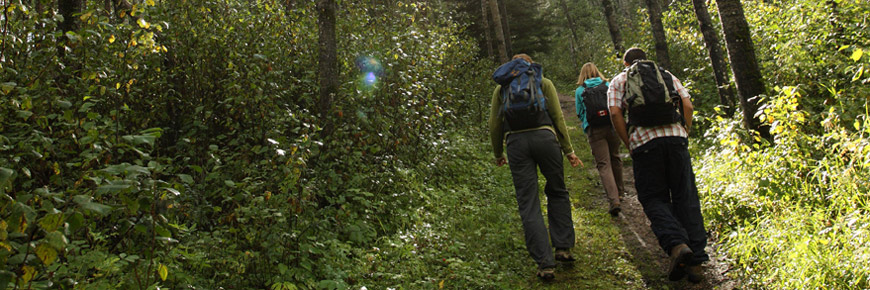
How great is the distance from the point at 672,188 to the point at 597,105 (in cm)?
238

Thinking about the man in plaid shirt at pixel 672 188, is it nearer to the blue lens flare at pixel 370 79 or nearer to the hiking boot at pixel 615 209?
the hiking boot at pixel 615 209

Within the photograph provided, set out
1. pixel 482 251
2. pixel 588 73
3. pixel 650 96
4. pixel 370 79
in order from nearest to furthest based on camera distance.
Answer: pixel 650 96 → pixel 482 251 → pixel 588 73 → pixel 370 79

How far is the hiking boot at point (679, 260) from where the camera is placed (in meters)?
4.52

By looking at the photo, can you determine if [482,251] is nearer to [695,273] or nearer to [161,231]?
[695,273]

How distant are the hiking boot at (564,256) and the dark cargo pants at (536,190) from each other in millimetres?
60

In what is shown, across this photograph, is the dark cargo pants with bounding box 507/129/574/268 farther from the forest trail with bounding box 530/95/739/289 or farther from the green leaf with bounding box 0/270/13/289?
the green leaf with bounding box 0/270/13/289

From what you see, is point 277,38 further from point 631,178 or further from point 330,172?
point 631,178

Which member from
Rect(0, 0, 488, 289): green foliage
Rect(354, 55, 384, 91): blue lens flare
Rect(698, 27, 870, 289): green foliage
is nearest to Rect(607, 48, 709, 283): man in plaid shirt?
Rect(698, 27, 870, 289): green foliage

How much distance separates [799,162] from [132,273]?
20.9ft

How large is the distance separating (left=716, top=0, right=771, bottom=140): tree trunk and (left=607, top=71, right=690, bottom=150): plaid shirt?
2406 mm

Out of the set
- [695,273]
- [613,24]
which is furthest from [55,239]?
→ [613,24]

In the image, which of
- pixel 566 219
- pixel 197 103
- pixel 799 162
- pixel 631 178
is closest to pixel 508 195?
pixel 631 178

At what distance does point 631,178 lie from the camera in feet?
30.1

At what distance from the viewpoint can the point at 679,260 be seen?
14.9 feet
